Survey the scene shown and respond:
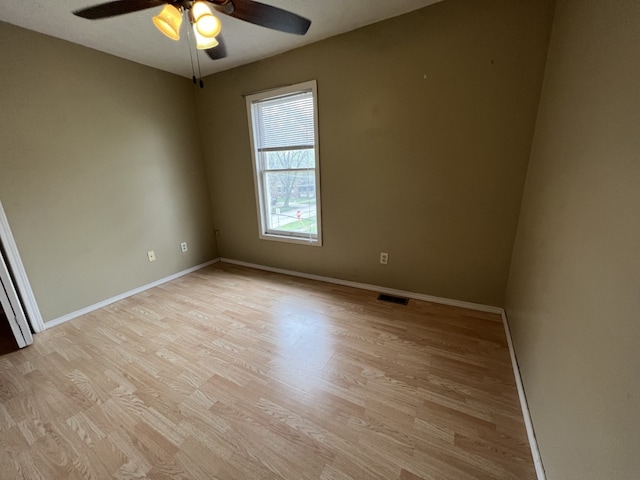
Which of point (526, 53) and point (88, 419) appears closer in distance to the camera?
point (88, 419)

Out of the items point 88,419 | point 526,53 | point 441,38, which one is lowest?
point 88,419

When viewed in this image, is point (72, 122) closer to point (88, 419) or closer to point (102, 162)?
point (102, 162)

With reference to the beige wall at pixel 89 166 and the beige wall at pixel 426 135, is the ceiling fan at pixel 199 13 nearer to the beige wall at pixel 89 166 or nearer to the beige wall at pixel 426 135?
the beige wall at pixel 426 135

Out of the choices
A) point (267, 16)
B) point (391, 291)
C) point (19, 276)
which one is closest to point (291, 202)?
point (391, 291)

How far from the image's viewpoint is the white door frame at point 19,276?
190 cm

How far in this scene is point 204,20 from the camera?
→ 3.96ft

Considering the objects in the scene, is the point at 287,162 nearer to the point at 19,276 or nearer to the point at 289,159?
the point at 289,159

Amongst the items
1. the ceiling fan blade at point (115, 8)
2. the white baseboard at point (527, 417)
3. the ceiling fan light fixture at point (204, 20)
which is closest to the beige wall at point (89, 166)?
the ceiling fan blade at point (115, 8)

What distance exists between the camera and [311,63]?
2369 millimetres

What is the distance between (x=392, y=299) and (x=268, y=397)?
148 cm

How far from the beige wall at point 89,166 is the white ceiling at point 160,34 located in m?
0.17

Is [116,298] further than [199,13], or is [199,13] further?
[116,298]

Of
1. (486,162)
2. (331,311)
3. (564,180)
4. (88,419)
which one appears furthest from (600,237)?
(88,419)

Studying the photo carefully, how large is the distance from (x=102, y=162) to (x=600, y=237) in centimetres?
351
